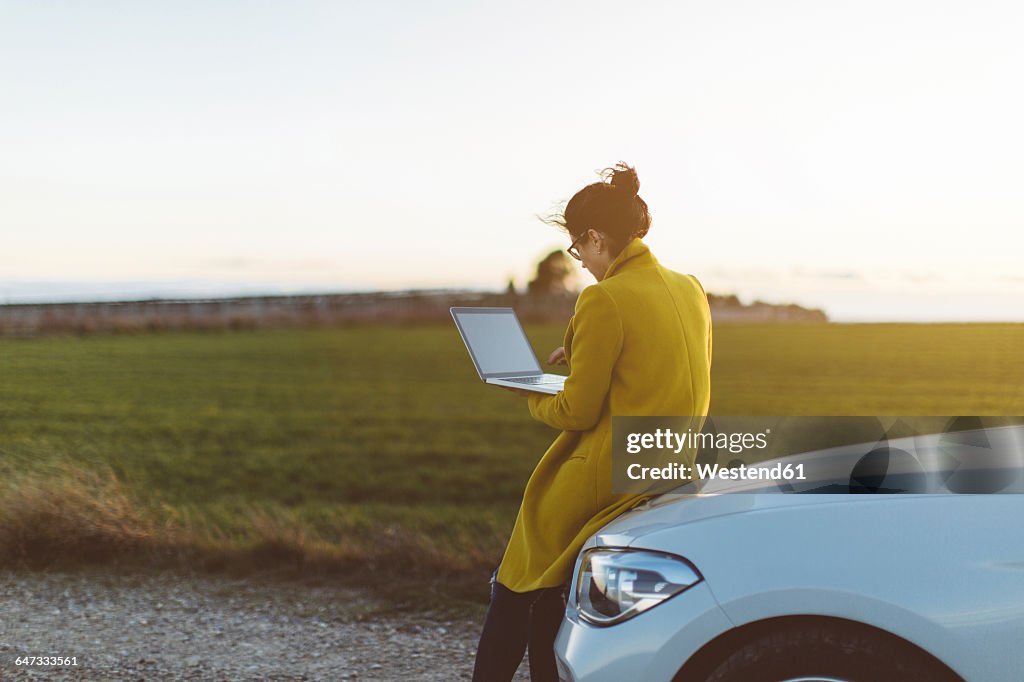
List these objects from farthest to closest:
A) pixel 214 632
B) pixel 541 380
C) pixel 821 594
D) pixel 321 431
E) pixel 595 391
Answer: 1. pixel 321 431
2. pixel 214 632
3. pixel 541 380
4. pixel 595 391
5. pixel 821 594

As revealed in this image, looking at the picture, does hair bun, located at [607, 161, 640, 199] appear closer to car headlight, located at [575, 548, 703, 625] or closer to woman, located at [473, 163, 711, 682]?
woman, located at [473, 163, 711, 682]

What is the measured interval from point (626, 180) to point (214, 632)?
3458mm

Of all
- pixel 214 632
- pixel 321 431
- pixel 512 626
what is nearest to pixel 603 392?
pixel 512 626

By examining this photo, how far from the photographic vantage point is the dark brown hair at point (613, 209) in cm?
278

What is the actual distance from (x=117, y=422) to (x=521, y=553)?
24.9 meters

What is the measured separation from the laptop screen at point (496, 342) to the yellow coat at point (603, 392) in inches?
6.7

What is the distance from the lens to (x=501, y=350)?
2.94m

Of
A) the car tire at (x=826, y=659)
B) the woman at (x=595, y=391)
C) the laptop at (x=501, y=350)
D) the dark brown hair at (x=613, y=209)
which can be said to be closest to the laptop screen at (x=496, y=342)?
the laptop at (x=501, y=350)

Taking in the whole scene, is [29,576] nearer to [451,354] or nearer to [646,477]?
[646,477]

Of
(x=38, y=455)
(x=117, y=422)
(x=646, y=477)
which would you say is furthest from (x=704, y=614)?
(x=117, y=422)

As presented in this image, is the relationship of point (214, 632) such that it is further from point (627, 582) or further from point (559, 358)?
point (627, 582)

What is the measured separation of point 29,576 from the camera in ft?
19.4

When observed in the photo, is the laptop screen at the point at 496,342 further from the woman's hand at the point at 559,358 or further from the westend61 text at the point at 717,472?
the westend61 text at the point at 717,472

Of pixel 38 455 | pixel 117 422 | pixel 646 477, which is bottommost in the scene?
pixel 117 422
